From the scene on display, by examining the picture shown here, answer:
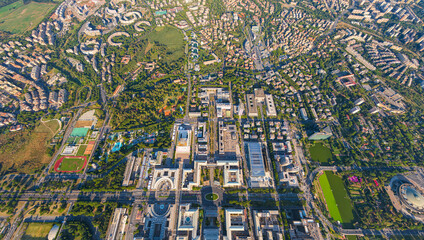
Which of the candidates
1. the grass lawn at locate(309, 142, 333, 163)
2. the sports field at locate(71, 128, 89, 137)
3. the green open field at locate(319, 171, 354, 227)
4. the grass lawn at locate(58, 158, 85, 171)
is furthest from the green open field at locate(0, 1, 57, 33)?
the green open field at locate(319, 171, 354, 227)

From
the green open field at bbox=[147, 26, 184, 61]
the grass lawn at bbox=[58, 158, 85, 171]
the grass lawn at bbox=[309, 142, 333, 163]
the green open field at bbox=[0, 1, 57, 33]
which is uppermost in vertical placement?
the green open field at bbox=[0, 1, 57, 33]

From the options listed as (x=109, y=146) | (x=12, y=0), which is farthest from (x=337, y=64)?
(x=12, y=0)

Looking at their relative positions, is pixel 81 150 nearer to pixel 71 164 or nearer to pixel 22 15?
pixel 71 164

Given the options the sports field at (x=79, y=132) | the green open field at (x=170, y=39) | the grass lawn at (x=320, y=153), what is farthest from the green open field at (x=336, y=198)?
the sports field at (x=79, y=132)

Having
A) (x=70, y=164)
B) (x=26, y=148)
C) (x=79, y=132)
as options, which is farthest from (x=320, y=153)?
(x=26, y=148)

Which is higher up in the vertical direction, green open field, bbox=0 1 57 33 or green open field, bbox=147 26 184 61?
green open field, bbox=0 1 57 33

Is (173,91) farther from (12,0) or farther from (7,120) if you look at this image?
(12,0)

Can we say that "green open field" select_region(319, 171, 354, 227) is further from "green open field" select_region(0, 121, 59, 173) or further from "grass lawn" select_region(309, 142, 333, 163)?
"green open field" select_region(0, 121, 59, 173)

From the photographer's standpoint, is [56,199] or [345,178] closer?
[56,199]
